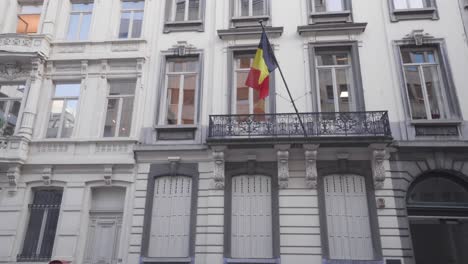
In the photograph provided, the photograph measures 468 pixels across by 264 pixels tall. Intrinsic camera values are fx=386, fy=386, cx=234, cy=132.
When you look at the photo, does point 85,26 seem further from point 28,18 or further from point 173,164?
point 173,164

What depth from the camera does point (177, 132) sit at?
12602 mm

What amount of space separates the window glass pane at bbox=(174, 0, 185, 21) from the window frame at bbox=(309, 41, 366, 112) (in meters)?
4.94

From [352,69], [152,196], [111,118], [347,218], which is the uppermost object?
[352,69]

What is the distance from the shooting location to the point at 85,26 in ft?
48.3

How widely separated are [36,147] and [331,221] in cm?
973

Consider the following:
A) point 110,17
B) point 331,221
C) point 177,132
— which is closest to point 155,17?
point 110,17

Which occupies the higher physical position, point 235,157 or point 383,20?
point 383,20

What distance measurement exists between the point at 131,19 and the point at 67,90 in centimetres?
355

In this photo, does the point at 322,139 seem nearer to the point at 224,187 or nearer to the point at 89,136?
the point at 224,187

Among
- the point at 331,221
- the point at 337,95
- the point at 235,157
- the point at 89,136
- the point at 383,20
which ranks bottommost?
the point at 331,221

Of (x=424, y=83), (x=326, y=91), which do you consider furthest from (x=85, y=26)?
(x=424, y=83)

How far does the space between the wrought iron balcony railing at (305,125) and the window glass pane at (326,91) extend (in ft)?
2.34

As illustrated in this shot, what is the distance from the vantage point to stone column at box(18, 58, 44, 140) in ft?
41.9

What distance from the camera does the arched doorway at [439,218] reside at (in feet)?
35.6
